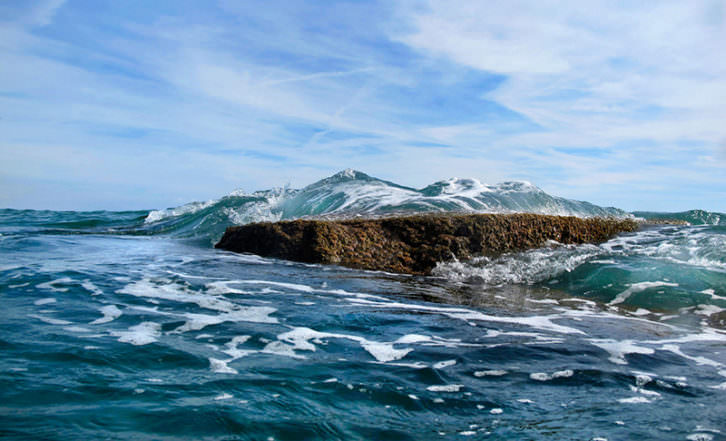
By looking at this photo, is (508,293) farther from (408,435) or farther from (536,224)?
(408,435)

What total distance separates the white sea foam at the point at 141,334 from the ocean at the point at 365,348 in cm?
2

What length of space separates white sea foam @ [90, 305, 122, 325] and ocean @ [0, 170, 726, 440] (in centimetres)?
2

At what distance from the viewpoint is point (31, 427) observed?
2.34 meters

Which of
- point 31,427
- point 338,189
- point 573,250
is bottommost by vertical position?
point 31,427

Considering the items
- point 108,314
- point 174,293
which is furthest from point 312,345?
point 174,293

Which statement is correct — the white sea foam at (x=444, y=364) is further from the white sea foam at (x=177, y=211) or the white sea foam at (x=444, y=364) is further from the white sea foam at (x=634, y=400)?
the white sea foam at (x=177, y=211)

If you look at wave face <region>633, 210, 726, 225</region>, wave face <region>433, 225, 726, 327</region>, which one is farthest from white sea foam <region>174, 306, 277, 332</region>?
wave face <region>633, 210, 726, 225</region>

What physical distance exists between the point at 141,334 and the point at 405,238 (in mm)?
4759

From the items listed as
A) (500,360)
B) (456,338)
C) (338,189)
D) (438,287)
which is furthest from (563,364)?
(338,189)

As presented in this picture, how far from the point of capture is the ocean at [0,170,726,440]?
2.54 m

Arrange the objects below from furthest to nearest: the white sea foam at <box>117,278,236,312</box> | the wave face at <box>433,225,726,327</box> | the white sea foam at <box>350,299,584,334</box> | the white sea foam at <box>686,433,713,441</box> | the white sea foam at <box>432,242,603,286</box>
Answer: the white sea foam at <box>432,242,603,286</box> < the wave face at <box>433,225,726,327</box> < the white sea foam at <box>117,278,236,312</box> < the white sea foam at <box>350,299,584,334</box> < the white sea foam at <box>686,433,713,441</box>

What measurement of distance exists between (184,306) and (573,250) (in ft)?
19.4

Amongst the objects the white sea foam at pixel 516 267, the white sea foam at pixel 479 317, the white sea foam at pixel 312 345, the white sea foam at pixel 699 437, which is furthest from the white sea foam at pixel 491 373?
the white sea foam at pixel 516 267

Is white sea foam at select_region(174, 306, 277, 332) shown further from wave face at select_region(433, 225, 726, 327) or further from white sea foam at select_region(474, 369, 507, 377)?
wave face at select_region(433, 225, 726, 327)
